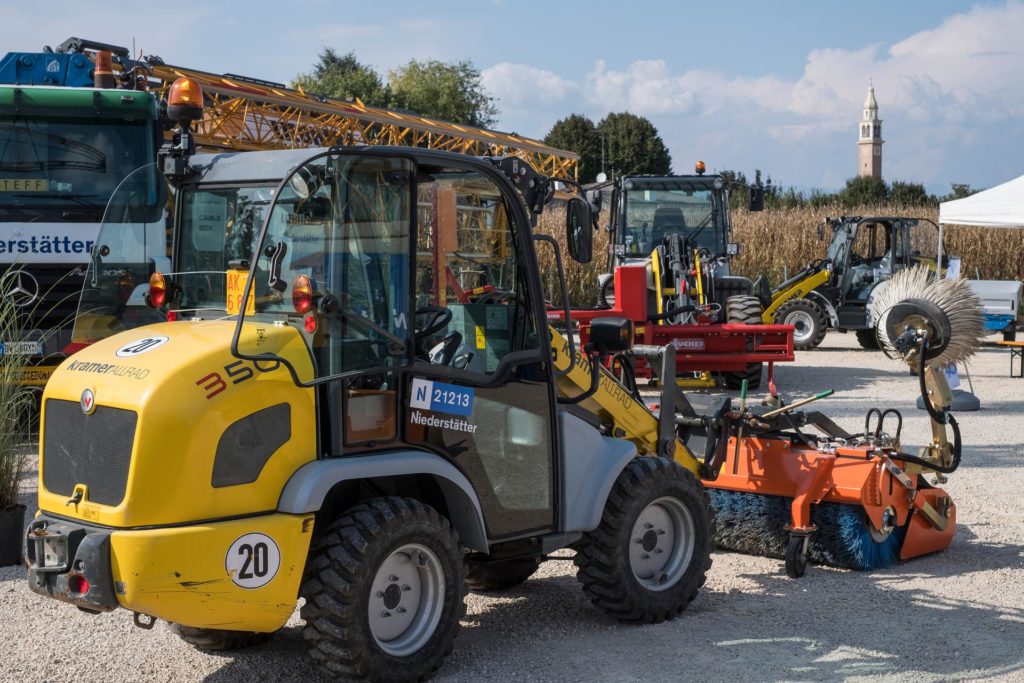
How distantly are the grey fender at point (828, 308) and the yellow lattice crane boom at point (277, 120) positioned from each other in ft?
22.1

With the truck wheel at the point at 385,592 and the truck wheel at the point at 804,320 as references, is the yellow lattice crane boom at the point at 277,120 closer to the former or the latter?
the truck wheel at the point at 804,320

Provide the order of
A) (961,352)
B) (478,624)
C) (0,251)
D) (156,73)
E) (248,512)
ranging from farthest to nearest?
(156,73), (0,251), (961,352), (478,624), (248,512)

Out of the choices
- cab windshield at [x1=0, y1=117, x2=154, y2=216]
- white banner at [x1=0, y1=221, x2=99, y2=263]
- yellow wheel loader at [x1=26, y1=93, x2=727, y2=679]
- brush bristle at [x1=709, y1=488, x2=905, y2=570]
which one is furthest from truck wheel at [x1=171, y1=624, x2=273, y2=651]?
cab windshield at [x1=0, y1=117, x2=154, y2=216]

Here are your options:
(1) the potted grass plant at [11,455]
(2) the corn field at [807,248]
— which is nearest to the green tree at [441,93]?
(2) the corn field at [807,248]

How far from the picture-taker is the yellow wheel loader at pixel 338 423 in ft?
13.3

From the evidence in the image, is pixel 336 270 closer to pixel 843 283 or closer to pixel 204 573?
pixel 204 573

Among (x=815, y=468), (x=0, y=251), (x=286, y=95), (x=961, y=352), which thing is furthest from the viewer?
(x=286, y=95)

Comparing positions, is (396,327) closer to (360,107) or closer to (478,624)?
(478,624)

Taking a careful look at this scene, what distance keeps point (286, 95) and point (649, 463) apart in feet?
40.4

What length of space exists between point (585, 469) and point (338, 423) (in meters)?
1.41

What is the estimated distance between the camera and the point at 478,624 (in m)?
5.52

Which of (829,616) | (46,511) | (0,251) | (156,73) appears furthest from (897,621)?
(156,73)

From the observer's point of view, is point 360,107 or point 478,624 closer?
point 478,624

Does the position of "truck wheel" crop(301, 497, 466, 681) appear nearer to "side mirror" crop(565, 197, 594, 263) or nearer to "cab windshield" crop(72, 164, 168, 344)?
"side mirror" crop(565, 197, 594, 263)
